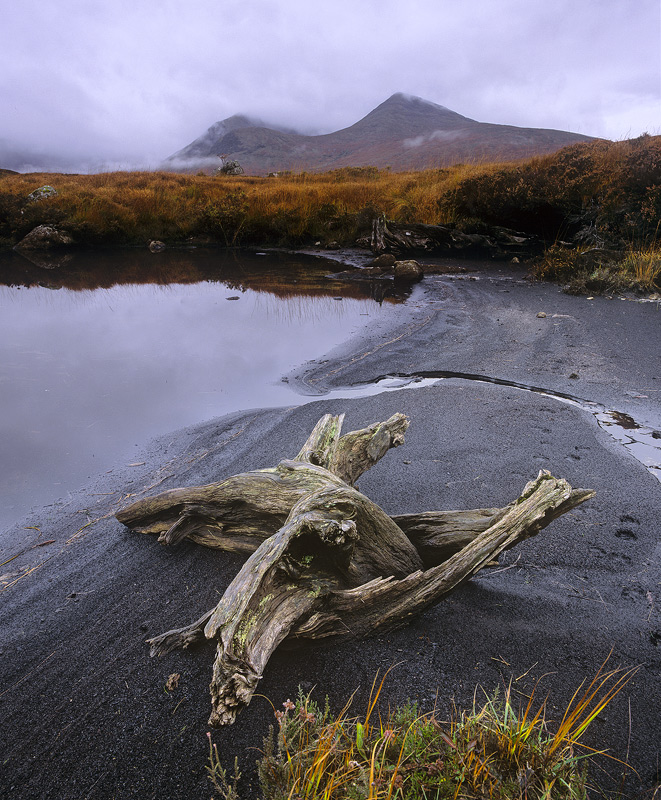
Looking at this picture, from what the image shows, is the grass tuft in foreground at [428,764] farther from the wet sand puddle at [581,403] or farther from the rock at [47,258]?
the rock at [47,258]

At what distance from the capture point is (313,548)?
6.85ft

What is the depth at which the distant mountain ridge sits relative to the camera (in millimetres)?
59844

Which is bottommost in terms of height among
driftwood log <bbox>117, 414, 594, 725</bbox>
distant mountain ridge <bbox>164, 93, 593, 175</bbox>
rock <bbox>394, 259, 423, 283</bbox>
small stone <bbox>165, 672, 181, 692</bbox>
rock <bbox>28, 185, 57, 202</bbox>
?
small stone <bbox>165, 672, 181, 692</bbox>

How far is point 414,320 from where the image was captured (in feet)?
26.9

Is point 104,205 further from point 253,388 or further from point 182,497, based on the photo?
point 182,497

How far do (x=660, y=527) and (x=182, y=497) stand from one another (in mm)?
2895

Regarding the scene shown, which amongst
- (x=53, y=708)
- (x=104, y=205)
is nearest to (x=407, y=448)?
(x=53, y=708)

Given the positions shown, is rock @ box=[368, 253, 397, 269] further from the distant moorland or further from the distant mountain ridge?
the distant mountain ridge

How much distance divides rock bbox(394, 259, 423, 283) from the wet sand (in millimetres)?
7515

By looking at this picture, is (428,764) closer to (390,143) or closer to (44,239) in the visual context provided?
(44,239)

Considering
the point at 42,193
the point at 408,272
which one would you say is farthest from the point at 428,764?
the point at 42,193

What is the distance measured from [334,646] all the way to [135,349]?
632cm

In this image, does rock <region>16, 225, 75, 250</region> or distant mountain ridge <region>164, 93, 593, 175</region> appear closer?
rock <region>16, 225, 75, 250</region>

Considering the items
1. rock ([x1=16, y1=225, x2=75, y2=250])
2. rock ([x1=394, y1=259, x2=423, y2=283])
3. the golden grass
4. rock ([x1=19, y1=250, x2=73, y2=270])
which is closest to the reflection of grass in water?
rock ([x1=394, y1=259, x2=423, y2=283])
